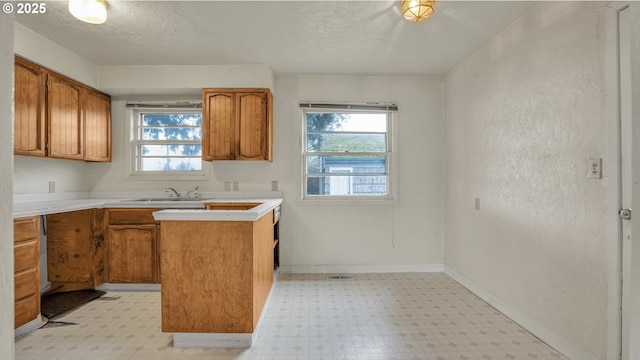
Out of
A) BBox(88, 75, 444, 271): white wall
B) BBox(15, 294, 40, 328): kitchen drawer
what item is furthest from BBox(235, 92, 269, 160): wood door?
BBox(15, 294, 40, 328): kitchen drawer

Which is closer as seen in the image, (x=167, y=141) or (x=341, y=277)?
(x=341, y=277)

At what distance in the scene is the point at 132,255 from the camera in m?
3.05

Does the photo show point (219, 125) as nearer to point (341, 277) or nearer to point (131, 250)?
point (131, 250)

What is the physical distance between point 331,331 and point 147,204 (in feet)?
7.37

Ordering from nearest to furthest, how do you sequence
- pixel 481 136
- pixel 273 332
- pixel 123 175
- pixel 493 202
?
pixel 273 332, pixel 493 202, pixel 481 136, pixel 123 175

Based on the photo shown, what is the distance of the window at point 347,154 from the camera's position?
3.86 meters

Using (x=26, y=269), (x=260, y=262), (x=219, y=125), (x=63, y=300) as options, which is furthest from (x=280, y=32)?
(x=63, y=300)

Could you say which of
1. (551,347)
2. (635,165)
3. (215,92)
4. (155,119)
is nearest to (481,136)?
(551,347)

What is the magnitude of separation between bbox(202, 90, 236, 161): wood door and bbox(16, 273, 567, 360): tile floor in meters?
1.63

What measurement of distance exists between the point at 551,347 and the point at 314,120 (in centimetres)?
314

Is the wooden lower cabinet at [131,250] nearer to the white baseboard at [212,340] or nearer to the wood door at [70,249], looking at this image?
the wood door at [70,249]

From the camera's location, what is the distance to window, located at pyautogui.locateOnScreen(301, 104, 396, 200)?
3.86 meters

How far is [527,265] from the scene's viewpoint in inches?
91.6

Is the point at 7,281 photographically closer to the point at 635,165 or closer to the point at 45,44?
the point at 635,165
